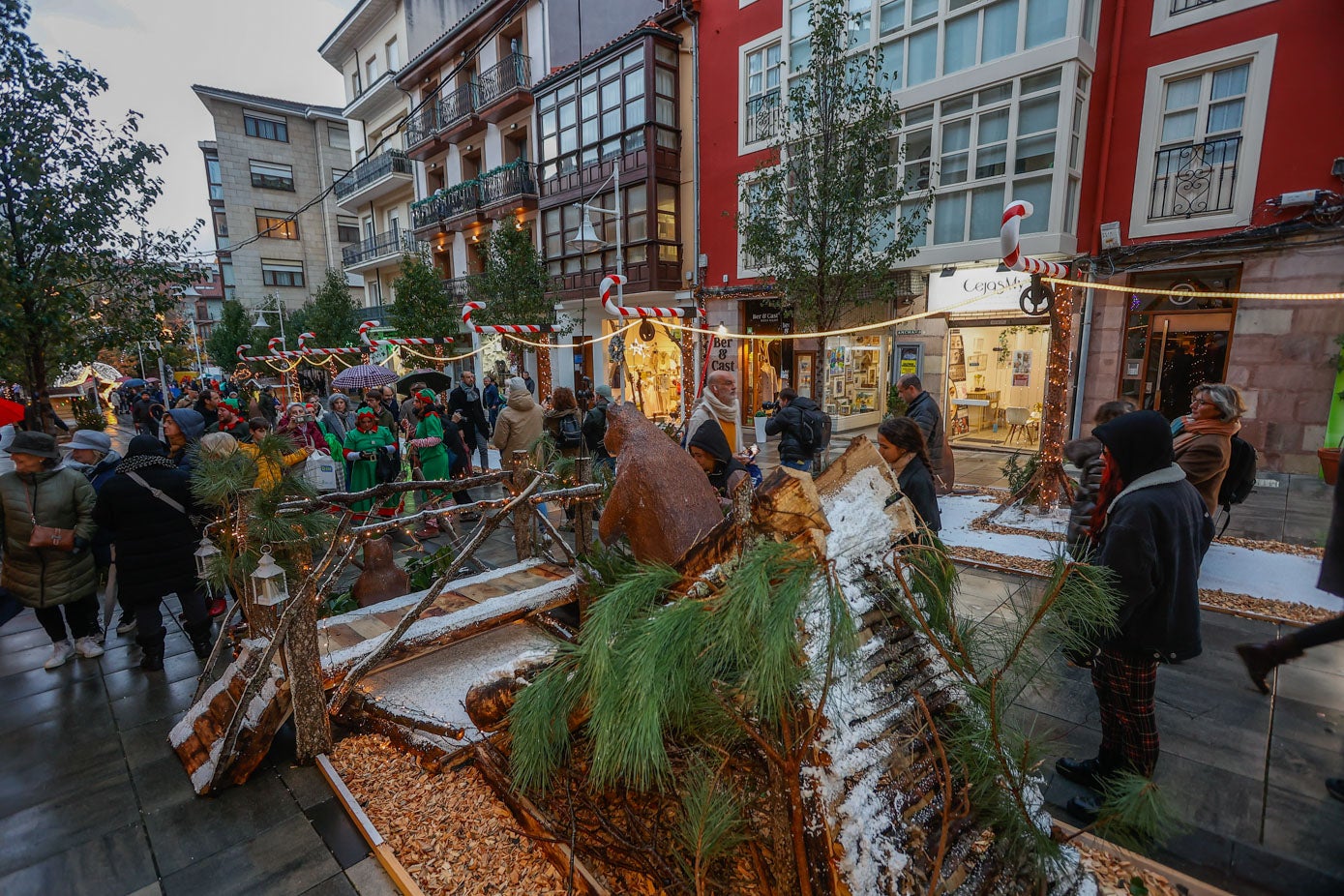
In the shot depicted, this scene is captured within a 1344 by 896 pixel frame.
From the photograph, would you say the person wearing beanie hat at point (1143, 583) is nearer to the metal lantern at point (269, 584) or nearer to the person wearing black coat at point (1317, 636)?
the person wearing black coat at point (1317, 636)

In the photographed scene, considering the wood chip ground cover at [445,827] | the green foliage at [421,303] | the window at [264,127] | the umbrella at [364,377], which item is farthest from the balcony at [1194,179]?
the window at [264,127]

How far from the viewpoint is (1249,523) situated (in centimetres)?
668

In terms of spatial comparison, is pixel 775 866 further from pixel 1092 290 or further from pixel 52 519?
pixel 1092 290

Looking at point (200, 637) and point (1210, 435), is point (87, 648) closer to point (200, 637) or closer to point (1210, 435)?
point (200, 637)

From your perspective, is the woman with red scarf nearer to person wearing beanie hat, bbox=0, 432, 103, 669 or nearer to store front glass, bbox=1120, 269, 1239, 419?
store front glass, bbox=1120, 269, 1239, 419

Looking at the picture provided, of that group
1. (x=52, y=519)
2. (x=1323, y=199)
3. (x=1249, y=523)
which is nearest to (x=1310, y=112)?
(x=1323, y=199)

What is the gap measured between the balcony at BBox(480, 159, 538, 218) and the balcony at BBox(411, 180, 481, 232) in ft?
3.76

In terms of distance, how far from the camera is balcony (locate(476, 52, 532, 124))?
1911 centimetres

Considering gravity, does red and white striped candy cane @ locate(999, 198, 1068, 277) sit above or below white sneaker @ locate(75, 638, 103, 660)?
above

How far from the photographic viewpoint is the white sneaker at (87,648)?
4328 mm

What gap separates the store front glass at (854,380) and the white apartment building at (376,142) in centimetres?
1834

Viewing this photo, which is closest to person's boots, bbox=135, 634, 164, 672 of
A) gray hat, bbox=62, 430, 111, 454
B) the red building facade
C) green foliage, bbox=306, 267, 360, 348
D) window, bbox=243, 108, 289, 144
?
gray hat, bbox=62, 430, 111, 454

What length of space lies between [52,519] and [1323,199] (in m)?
14.5

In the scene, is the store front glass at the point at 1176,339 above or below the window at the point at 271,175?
below
